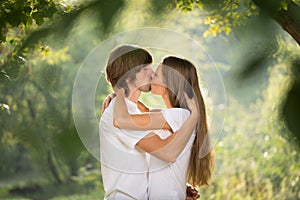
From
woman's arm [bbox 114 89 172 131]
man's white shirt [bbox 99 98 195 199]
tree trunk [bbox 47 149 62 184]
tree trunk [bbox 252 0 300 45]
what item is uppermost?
tree trunk [bbox 252 0 300 45]

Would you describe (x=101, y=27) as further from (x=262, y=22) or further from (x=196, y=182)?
(x=196, y=182)

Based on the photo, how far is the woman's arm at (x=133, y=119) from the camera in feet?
4.59

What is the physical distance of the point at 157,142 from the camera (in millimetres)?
1646

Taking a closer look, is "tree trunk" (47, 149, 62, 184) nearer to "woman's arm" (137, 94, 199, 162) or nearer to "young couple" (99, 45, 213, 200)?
"young couple" (99, 45, 213, 200)

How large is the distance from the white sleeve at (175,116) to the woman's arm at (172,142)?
0.01 metres

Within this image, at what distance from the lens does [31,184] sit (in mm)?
5324

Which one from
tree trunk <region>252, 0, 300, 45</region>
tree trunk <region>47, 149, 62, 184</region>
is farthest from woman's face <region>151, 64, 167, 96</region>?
tree trunk <region>47, 149, 62, 184</region>

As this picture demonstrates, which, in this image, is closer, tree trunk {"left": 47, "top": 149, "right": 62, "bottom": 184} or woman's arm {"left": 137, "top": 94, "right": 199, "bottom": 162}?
woman's arm {"left": 137, "top": 94, "right": 199, "bottom": 162}

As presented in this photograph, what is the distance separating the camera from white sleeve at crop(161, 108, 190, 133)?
62.1 inches

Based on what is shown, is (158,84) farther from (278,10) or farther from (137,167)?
(278,10)

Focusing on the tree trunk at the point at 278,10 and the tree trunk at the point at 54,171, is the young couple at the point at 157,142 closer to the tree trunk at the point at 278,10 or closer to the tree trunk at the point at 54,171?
the tree trunk at the point at 278,10

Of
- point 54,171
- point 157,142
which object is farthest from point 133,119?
point 54,171

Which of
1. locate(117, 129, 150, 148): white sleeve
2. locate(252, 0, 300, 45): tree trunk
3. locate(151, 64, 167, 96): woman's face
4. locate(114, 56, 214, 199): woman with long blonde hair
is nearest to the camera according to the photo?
locate(252, 0, 300, 45): tree trunk

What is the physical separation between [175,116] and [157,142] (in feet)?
0.31
